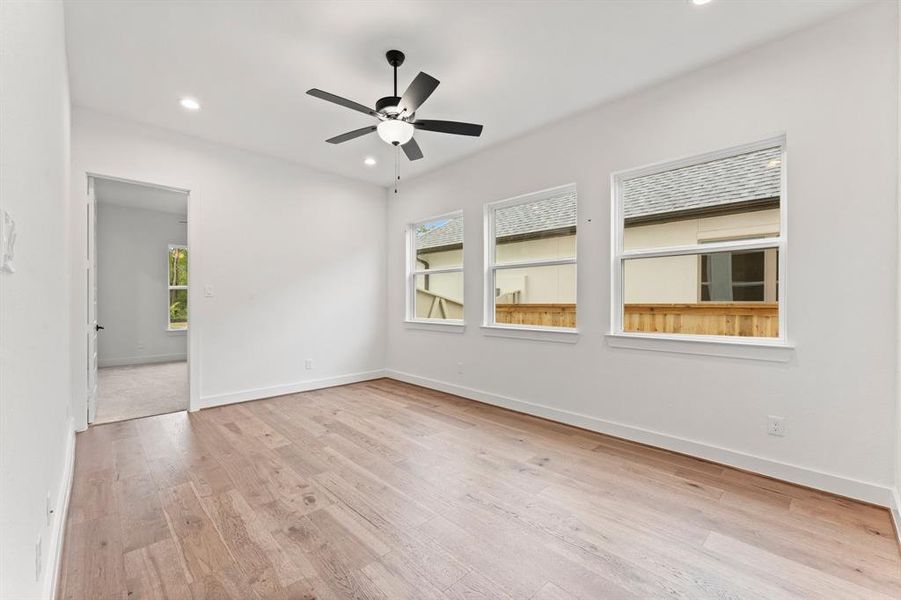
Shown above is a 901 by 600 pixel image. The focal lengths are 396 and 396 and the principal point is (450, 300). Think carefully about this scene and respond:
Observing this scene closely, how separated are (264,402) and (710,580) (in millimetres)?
4201

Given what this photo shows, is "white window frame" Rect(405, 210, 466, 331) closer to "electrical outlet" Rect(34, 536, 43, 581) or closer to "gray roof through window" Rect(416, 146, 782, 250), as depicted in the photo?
"gray roof through window" Rect(416, 146, 782, 250)

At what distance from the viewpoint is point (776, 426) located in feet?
8.42

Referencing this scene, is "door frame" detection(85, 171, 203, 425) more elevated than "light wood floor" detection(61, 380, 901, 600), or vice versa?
"door frame" detection(85, 171, 203, 425)

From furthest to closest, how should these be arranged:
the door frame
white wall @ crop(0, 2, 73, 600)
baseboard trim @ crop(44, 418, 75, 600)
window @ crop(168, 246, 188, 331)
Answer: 1. window @ crop(168, 246, 188, 331)
2. the door frame
3. baseboard trim @ crop(44, 418, 75, 600)
4. white wall @ crop(0, 2, 73, 600)

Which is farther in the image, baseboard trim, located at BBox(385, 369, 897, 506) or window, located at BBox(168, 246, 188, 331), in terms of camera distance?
window, located at BBox(168, 246, 188, 331)

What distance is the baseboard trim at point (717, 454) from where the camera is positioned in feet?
7.48

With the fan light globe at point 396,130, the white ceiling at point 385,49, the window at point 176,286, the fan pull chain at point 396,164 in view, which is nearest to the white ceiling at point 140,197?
the window at point 176,286

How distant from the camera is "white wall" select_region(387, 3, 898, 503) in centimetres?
226

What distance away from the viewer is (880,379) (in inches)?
88.4

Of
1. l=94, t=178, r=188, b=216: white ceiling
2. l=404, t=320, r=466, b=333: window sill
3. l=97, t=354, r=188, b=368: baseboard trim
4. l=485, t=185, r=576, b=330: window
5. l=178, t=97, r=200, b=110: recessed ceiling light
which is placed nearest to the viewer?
l=178, t=97, r=200, b=110: recessed ceiling light

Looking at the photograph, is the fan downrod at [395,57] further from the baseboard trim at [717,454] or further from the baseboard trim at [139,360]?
the baseboard trim at [139,360]

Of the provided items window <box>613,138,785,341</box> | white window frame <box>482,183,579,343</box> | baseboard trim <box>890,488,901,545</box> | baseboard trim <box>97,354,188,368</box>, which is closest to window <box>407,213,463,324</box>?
white window frame <box>482,183,579,343</box>

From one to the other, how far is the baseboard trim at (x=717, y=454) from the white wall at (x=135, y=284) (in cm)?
656

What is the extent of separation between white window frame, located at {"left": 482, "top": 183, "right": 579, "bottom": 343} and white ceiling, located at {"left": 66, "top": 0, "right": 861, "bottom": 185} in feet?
2.32
